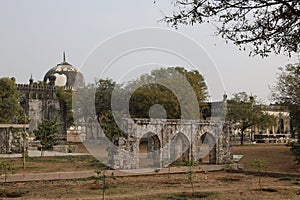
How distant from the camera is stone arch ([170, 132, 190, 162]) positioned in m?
23.2

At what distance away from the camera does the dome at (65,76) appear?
194ft

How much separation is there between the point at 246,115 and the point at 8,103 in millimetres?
21449

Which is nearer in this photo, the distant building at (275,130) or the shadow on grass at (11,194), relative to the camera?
the shadow on grass at (11,194)

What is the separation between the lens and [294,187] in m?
14.3

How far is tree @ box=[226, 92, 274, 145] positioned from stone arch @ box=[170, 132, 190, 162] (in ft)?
57.5

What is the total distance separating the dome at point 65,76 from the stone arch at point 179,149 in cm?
3563

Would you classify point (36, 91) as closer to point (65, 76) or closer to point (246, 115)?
point (65, 76)

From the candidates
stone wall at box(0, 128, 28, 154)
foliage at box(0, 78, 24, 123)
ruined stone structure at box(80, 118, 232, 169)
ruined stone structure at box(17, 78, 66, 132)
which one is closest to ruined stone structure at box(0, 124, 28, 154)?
stone wall at box(0, 128, 28, 154)

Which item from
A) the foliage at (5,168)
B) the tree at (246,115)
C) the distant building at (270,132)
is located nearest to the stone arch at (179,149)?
the foliage at (5,168)

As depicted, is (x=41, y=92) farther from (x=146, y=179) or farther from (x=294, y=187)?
(x=294, y=187)

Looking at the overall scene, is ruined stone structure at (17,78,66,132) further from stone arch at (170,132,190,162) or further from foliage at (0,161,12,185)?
foliage at (0,161,12,185)

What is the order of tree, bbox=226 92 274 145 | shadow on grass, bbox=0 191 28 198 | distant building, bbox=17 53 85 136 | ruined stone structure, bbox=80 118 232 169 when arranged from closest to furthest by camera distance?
1. shadow on grass, bbox=0 191 28 198
2. ruined stone structure, bbox=80 118 232 169
3. tree, bbox=226 92 274 145
4. distant building, bbox=17 53 85 136

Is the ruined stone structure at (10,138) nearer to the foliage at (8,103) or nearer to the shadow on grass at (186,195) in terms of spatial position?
the foliage at (8,103)

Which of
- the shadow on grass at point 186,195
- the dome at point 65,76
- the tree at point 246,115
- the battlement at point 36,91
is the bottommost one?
the shadow on grass at point 186,195
